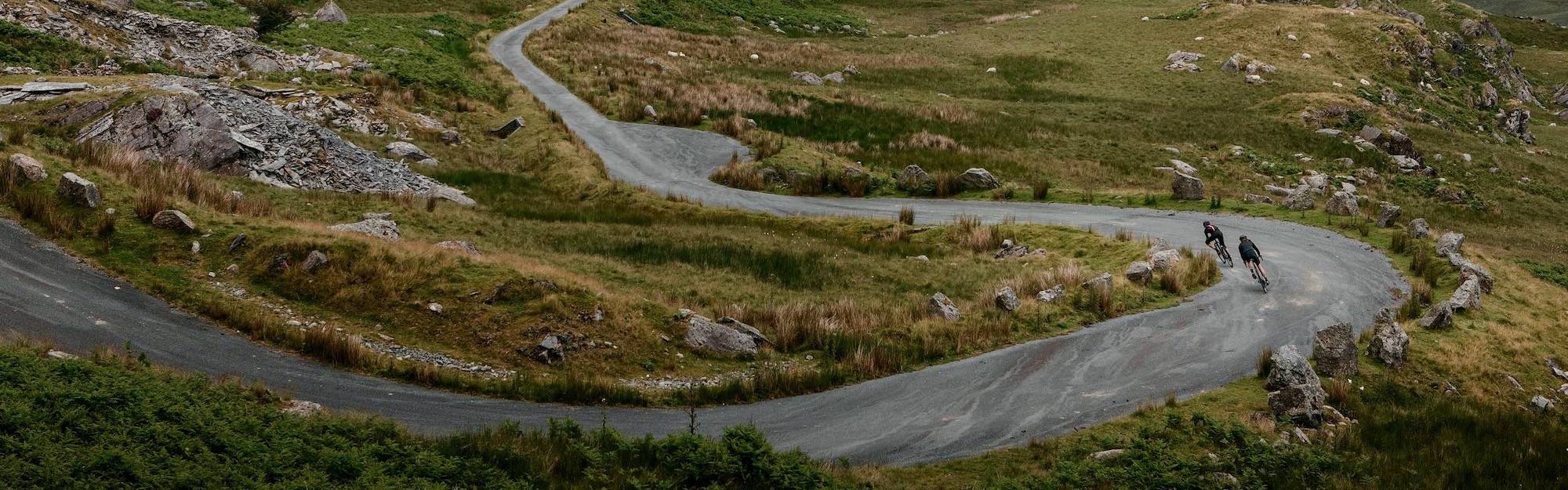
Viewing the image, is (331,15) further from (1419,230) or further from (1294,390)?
(1294,390)

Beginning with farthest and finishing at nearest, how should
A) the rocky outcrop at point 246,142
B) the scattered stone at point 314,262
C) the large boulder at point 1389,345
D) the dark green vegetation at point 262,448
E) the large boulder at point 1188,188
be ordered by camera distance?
the large boulder at point 1188,188
the rocky outcrop at point 246,142
the scattered stone at point 314,262
the large boulder at point 1389,345
the dark green vegetation at point 262,448

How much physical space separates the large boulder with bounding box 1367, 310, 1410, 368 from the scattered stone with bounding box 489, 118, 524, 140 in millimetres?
35423

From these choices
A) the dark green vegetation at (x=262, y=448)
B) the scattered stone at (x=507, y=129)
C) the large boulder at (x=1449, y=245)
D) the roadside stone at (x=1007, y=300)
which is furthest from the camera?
the scattered stone at (x=507, y=129)

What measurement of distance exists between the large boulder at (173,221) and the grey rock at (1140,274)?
69.3 feet

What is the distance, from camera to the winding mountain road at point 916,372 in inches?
536

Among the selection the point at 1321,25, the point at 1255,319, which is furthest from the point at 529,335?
the point at 1321,25

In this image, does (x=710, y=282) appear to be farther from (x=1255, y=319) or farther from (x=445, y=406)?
(x=1255, y=319)

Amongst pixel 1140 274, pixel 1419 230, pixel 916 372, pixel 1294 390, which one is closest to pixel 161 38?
pixel 916 372

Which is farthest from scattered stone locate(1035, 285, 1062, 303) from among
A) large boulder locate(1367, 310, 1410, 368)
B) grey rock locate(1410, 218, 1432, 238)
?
grey rock locate(1410, 218, 1432, 238)

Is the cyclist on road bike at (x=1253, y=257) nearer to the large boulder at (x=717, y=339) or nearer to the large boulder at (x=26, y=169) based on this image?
the large boulder at (x=717, y=339)

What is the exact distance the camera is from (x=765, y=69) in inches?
2569

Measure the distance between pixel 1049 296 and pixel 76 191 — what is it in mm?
20568

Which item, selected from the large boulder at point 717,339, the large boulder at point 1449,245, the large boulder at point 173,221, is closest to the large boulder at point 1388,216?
the large boulder at point 1449,245

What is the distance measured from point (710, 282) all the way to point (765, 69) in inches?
1756
